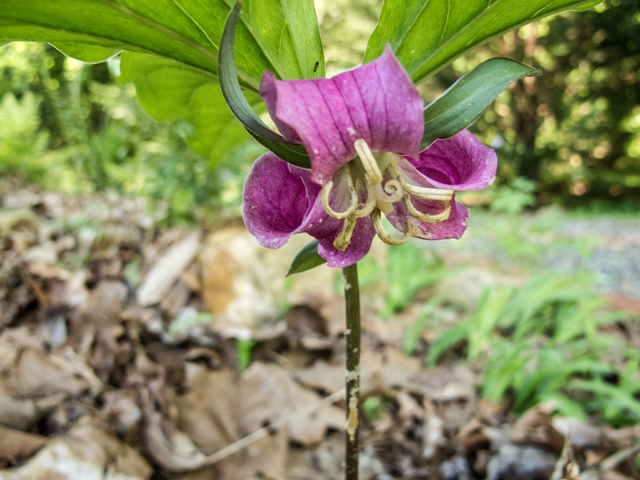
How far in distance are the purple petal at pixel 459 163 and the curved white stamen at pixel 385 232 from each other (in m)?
0.05

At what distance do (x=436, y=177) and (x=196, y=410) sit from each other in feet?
3.33

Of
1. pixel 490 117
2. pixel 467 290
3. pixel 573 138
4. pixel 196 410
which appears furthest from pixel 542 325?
pixel 573 138

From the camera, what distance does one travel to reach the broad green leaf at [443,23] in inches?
18.0

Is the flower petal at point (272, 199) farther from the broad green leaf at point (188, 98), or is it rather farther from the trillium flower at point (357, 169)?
the broad green leaf at point (188, 98)

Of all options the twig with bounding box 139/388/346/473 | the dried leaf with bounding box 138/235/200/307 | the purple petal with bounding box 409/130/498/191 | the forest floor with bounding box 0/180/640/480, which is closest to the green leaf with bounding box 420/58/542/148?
the purple petal with bounding box 409/130/498/191

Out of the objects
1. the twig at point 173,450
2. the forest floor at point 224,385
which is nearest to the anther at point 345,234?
the forest floor at point 224,385

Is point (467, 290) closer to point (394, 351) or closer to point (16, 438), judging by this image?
point (394, 351)

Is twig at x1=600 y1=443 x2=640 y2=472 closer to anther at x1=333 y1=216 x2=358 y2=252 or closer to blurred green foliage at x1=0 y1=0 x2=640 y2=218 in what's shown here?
anther at x1=333 y1=216 x2=358 y2=252

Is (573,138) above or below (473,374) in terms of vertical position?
above

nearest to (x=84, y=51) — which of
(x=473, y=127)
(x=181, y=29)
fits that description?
(x=181, y=29)

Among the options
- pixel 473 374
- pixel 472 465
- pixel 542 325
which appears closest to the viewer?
pixel 472 465

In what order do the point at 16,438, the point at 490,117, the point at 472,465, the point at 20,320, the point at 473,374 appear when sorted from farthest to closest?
the point at 490,117
the point at 473,374
the point at 20,320
the point at 472,465
the point at 16,438

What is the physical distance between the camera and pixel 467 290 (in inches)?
108

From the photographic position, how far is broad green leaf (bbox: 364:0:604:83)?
46cm
